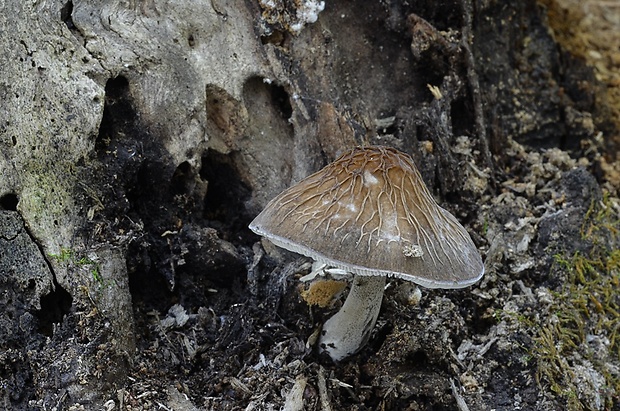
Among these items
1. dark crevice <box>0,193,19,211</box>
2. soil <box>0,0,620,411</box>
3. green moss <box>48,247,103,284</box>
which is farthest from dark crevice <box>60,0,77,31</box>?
green moss <box>48,247,103,284</box>

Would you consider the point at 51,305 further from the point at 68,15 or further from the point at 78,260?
the point at 68,15

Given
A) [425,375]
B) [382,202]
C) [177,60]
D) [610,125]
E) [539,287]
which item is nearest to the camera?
[382,202]

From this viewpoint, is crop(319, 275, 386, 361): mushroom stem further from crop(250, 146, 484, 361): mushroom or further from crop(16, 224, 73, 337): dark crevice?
crop(16, 224, 73, 337): dark crevice

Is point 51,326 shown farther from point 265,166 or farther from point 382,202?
point 382,202

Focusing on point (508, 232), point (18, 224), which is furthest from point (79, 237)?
point (508, 232)

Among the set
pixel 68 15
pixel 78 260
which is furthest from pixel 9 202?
pixel 68 15
